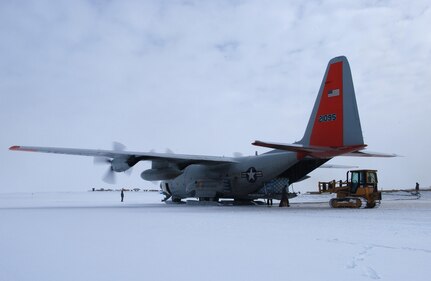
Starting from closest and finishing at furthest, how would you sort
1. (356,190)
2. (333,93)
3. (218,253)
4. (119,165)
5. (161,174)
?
(218,253)
(333,93)
(356,190)
(119,165)
(161,174)

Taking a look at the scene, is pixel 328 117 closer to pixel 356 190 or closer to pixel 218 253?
pixel 356 190

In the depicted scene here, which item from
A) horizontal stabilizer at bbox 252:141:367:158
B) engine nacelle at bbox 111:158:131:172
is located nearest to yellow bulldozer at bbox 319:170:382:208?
horizontal stabilizer at bbox 252:141:367:158

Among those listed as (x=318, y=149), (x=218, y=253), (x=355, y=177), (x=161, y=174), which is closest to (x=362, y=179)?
(x=355, y=177)

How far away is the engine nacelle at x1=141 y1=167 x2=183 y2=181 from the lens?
2416 cm

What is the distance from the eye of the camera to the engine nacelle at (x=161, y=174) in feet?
79.3

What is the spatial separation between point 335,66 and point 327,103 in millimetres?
1580

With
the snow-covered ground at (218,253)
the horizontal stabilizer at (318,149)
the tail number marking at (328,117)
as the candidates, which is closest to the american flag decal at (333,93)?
the tail number marking at (328,117)

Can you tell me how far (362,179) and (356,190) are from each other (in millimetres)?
609

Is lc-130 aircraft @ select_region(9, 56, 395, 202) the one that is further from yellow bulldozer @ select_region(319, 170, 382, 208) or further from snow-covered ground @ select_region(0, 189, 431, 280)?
snow-covered ground @ select_region(0, 189, 431, 280)

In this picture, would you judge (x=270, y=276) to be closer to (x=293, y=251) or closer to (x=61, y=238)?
(x=293, y=251)

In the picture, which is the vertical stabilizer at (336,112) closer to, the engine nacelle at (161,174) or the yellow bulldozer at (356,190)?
the yellow bulldozer at (356,190)

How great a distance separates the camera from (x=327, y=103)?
17.6 meters

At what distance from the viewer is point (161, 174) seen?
24141mm

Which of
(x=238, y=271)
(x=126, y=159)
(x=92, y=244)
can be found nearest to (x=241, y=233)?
(x=92, y=244)
